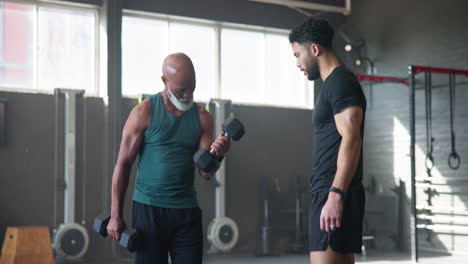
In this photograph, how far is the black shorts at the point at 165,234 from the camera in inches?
94.6

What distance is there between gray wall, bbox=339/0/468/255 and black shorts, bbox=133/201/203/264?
547cm


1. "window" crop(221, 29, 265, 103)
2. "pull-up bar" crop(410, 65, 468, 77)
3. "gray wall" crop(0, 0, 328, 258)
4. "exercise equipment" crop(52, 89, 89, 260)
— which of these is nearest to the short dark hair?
"pull-up bar" crop(410, 65, 468, 77)

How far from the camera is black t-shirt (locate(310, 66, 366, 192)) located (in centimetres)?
224

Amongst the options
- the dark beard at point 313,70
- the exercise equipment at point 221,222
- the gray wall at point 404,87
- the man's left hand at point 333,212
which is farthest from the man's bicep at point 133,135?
the gray wall at point 404,87

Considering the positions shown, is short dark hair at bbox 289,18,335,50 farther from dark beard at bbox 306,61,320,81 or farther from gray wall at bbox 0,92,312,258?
gray wall at bbox 0,92,312,258

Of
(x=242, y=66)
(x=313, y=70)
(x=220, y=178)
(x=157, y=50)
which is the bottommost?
(x=220, y=178)

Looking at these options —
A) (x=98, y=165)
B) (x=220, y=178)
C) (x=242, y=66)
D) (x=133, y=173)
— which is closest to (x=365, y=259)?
(x=220, y=178)

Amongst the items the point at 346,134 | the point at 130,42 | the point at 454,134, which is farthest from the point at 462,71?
the point at 346,134

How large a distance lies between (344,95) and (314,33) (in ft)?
0.93

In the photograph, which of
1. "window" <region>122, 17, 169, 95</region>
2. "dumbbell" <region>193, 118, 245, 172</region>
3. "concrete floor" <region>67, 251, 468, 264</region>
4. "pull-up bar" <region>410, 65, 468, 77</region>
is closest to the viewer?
"dumbbell" <region>193, 118, 245, 172</region>

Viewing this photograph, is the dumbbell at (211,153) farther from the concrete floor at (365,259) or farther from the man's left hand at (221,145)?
the concrete floor at (365,259)

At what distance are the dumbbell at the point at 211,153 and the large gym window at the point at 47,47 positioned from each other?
197 inches

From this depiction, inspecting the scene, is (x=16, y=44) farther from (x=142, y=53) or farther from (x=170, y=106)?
(x=170, y=106)

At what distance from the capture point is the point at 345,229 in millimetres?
2236
